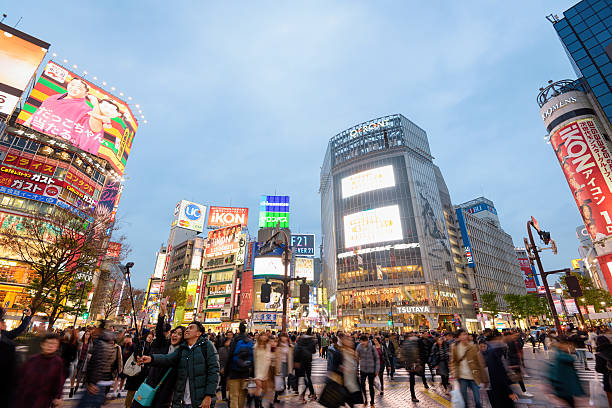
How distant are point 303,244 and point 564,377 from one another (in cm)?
6380

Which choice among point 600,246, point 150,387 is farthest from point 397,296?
point 150,387

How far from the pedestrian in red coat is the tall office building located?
81.2m

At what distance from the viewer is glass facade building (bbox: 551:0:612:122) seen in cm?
3838

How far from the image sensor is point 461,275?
240 ft

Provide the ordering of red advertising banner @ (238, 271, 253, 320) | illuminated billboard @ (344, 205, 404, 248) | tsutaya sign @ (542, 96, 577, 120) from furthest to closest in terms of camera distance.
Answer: illuminated billboard @ (344, 205, 404, 248) → red advertising banner @ (238, 271, 253, 320) → tsutaya sign @ (542, 96, 577, 120)

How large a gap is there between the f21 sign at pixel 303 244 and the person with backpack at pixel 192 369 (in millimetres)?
61645

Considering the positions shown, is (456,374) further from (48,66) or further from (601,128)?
(48,66)

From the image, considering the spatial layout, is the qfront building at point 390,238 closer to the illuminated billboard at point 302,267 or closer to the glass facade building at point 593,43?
the illuminated billboard at point 302,267

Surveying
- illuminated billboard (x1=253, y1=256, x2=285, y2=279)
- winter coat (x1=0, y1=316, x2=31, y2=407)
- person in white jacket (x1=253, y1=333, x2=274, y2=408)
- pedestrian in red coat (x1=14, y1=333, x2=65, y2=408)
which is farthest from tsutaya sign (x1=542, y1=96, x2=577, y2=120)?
winter coat (x1=0, y1=316, x2=31, y2=407)

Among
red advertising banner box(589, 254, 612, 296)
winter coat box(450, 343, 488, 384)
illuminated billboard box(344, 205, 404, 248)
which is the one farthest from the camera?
illuminated billboard box(344, 205, 404, 248)

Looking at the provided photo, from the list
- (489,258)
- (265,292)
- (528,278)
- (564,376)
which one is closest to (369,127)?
(489,258)

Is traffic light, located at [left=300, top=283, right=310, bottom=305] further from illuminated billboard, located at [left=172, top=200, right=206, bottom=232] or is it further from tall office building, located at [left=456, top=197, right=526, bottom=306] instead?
illuminated billboard, located at [left=172, top=200, right=206, bottom=232]

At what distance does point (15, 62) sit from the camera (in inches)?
1363

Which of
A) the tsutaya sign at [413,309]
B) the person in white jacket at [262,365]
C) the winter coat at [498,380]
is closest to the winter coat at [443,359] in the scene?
the winter coat at [498,380]
